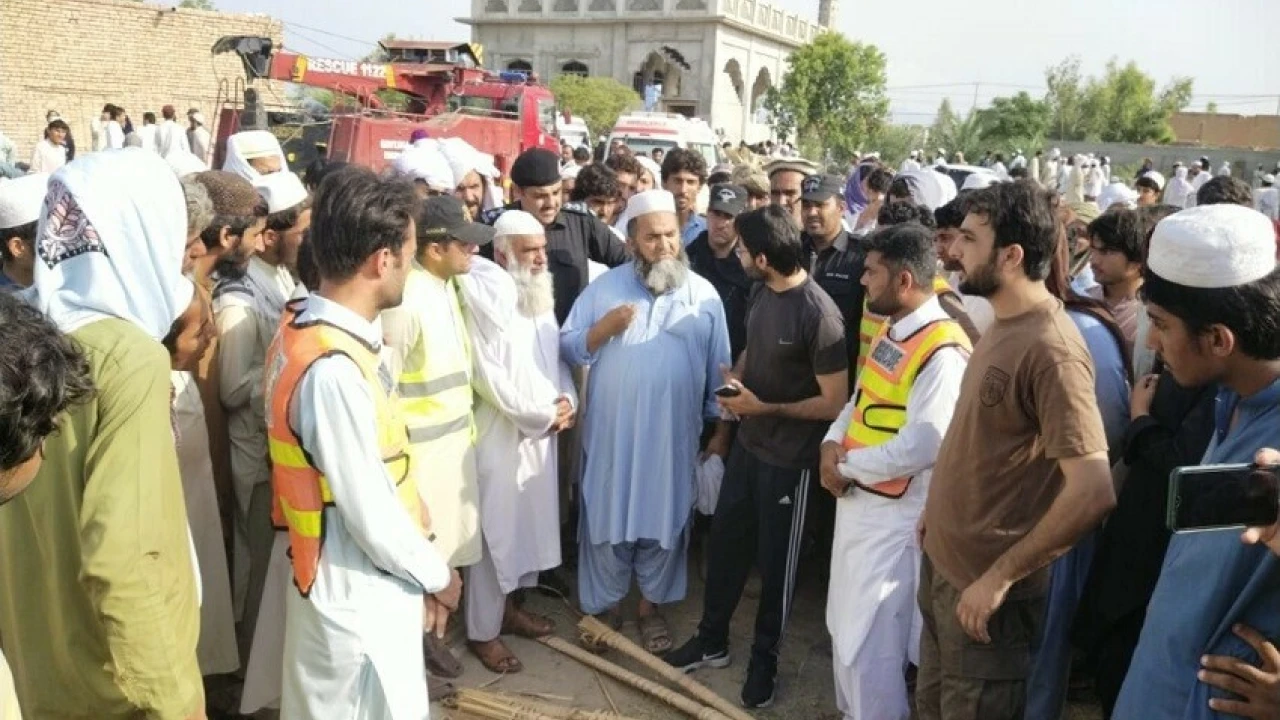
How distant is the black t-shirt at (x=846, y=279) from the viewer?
4047 mm

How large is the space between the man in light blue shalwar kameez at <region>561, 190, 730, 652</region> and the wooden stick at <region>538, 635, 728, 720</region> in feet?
0.91

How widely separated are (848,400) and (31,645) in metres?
2.58

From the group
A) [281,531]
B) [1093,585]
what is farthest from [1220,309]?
[281,531]

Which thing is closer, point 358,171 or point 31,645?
point 31,645

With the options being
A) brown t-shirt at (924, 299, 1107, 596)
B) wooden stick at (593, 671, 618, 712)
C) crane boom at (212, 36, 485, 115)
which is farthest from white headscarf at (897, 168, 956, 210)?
crane boom at (212, 36, 485, 115)

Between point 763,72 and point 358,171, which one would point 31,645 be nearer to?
point 358,171

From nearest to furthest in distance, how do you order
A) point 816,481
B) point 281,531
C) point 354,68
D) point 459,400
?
1. point 281,531
2. point 459,400
3. point 816,481
4. point 354,68

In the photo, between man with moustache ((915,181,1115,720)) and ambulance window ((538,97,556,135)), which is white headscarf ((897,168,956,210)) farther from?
ambulance window ((538,97,556,135))

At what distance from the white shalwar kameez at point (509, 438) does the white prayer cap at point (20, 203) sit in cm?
137

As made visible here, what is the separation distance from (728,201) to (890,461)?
219cm

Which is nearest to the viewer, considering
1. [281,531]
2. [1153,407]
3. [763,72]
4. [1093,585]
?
[281,531]

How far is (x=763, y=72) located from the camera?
4575 cm

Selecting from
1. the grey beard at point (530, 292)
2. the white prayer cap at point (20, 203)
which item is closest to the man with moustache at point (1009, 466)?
the grey beard at point (530, 292)

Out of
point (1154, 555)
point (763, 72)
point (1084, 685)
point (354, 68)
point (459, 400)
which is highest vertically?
point (763, 72)
